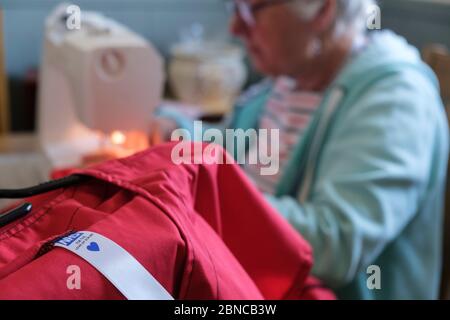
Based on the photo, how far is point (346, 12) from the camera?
3.98ft

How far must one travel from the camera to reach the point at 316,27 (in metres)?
1.21

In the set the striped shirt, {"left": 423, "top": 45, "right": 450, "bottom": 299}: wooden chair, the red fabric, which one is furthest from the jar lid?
the red fabric

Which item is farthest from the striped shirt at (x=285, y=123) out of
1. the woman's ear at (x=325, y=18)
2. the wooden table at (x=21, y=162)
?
the wooden table at (x=21, y=162)

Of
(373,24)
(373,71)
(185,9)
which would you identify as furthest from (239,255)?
(185,9)

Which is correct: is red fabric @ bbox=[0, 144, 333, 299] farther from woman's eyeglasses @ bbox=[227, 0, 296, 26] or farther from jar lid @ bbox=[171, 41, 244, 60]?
jar lid @ bbox=[171, 41, 244, 60]

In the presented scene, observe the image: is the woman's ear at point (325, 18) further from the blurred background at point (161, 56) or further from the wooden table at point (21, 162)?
the wooden table at point (21, 162)

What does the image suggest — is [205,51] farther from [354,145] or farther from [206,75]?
[354,145]

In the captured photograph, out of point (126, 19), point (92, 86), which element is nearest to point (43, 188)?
point (92, 86)

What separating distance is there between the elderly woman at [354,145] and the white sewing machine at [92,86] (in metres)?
0.17

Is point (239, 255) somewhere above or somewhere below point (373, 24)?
below

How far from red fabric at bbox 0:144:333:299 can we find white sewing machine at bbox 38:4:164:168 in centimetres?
50

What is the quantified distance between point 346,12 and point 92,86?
518 mm
